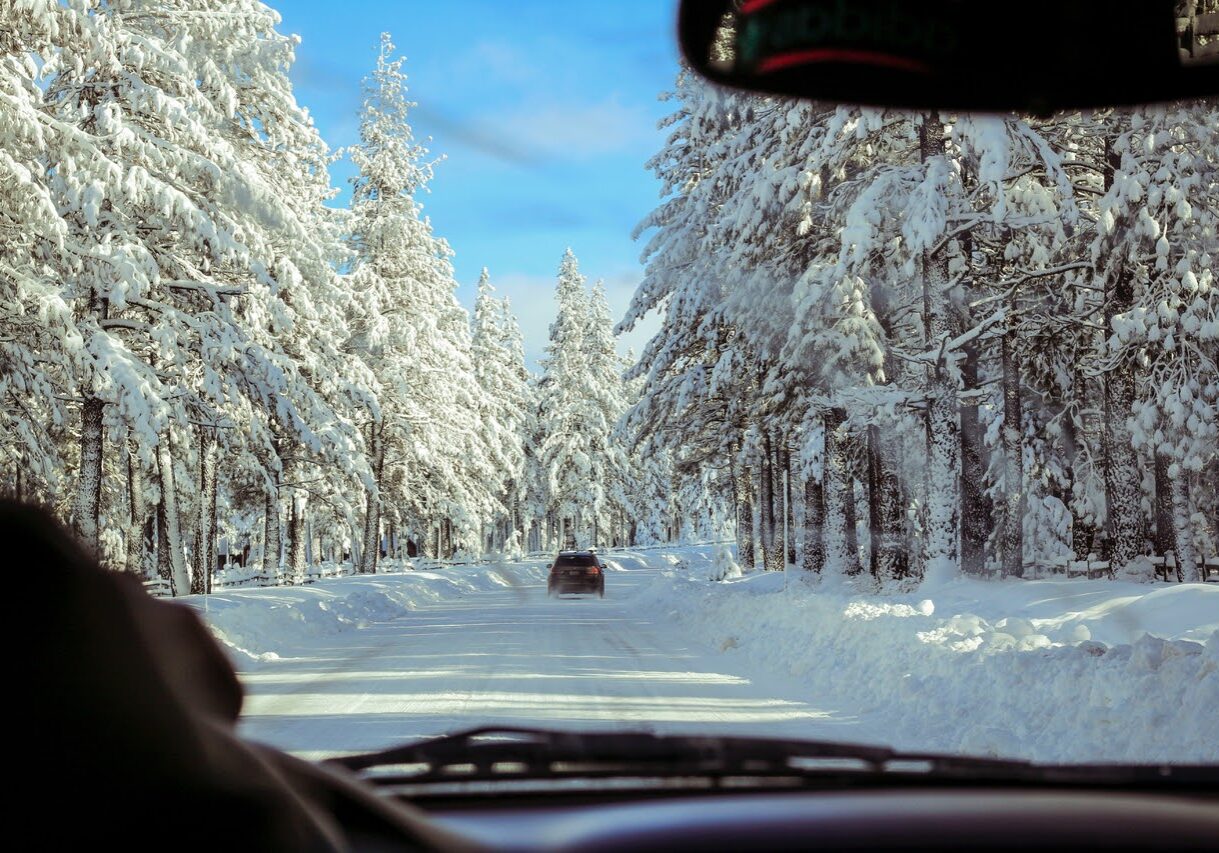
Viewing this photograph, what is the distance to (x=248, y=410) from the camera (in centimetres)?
2234

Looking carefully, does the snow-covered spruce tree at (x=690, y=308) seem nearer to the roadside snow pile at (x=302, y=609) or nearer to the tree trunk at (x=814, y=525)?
the tree trunk at (x=814, y=525)

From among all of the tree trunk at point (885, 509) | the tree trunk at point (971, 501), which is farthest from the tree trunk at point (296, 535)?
the tree trunk at point (971, 501)

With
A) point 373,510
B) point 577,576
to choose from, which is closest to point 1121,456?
point 577,576

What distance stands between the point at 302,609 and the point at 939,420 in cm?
1306

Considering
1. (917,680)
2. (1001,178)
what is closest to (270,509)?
(1001,178)

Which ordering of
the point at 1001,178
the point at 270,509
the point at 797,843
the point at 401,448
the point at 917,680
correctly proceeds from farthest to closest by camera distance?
the point at 401,448 → the point at 270,509 → the point at 1001,178 → the point at 917,680 → the point at 797,843

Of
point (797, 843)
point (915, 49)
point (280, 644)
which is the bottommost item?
point (280, 644)

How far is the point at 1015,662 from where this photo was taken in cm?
1052

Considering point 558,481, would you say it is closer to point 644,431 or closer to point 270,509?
point 270,509

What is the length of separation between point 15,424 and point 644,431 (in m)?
18.0

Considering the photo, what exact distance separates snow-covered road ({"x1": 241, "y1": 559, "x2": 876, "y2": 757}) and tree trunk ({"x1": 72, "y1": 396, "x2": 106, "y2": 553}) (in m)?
4.41

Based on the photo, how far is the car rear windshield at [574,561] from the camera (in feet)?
123

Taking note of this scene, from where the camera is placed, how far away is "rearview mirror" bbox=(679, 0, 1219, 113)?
9.94 ft

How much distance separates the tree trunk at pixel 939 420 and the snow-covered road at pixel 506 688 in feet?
17.4
